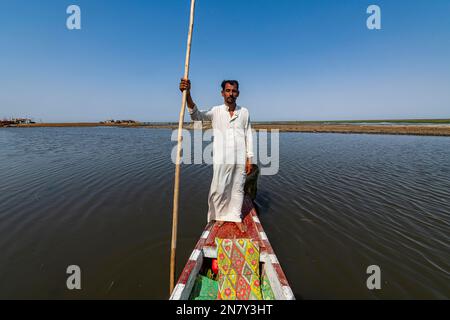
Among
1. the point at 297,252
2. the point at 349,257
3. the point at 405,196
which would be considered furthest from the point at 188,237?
the point at 405,196

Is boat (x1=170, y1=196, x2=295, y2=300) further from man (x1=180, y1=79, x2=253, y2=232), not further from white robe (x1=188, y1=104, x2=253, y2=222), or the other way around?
white robe (x1=188, y1=104, x2=253, y2=222)

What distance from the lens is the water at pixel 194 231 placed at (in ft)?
11.2

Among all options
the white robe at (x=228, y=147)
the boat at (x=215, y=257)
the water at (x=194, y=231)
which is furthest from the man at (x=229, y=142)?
the water at (x=194, y=231)

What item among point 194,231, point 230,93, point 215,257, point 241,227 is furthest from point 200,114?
point 194,231

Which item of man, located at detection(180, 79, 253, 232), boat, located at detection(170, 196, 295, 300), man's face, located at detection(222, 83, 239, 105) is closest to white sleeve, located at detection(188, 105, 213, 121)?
man, located at detection(180, 79, 253, 232)

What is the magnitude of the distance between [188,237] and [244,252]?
2167 millimetres

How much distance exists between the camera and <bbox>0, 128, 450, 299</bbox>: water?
11.2 feet

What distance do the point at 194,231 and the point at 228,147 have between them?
2800mm

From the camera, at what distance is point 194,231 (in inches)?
196

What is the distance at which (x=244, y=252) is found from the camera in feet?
10.2

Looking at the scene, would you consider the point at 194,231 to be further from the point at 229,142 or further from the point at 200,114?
the point at 200,114

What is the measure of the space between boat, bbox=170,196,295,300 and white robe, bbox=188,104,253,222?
70cm

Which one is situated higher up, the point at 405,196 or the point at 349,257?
the point at 405,196
